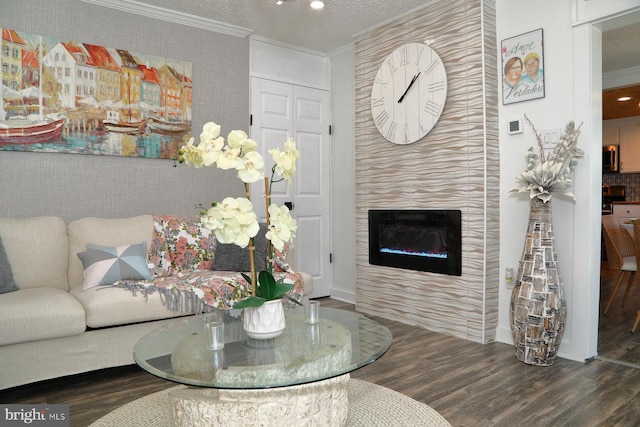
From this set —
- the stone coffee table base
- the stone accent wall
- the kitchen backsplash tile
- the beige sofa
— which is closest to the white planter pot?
the stone coffee table base

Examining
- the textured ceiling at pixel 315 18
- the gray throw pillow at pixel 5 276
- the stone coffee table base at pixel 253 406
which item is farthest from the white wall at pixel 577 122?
the gray throw pillow at pixel 5 276

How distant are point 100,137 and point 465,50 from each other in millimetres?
2914

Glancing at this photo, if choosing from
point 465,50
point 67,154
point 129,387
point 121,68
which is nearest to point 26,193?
point 67,154

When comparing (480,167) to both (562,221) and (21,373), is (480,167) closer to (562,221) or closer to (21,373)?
(562,221)

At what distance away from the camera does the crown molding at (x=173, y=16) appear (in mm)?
3562

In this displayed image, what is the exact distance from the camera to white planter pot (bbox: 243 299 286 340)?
1.75 meters

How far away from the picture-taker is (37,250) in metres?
2.98

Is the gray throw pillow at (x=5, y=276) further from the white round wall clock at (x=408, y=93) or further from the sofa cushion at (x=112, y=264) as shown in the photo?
the white round wall clock at (x=408, y=93)

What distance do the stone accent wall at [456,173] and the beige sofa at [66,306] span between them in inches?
43.1

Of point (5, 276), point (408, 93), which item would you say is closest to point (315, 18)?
point (408, 93)

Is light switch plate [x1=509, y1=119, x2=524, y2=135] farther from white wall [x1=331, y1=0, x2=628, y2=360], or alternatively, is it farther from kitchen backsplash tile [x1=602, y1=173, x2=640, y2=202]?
kitchen backsplash tile [x1=602, y1=173, x2=640, y2=202]

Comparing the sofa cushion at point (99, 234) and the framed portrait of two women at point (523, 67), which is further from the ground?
the framed portrait of two women at point (523, 67)

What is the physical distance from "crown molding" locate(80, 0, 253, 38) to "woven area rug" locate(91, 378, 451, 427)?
2.97 m

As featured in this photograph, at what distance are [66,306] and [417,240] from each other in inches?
104
